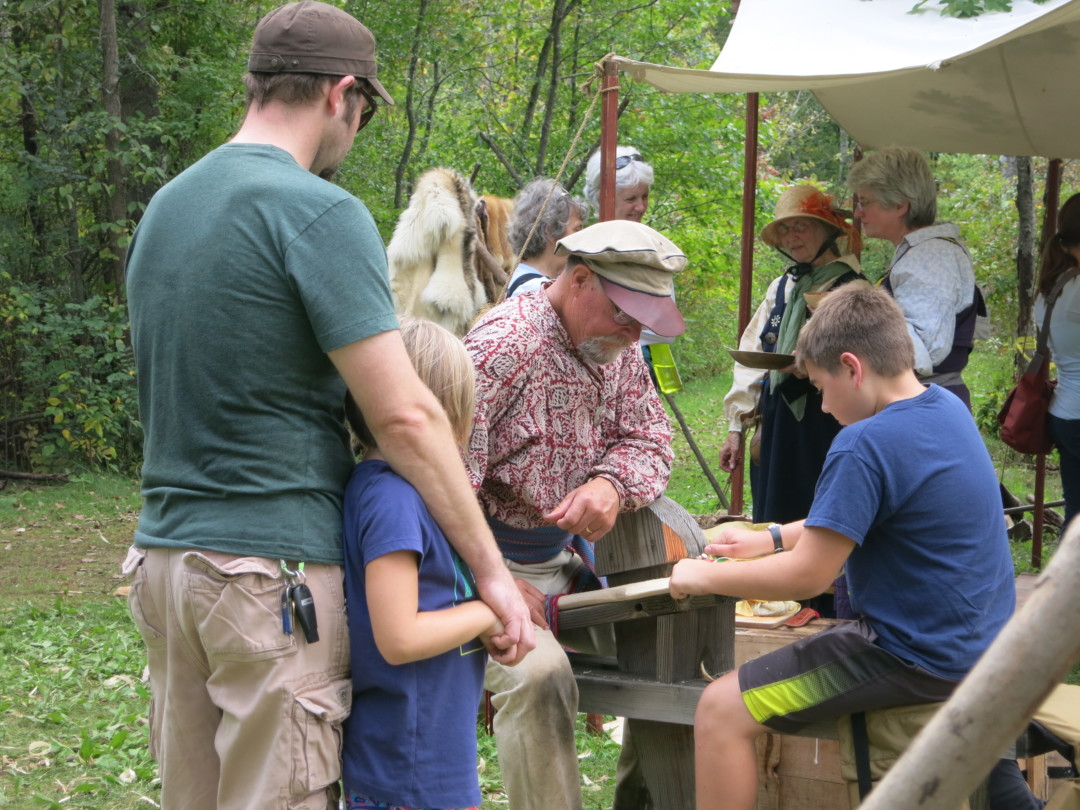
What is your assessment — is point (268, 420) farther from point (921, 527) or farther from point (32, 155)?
point (32, 155)

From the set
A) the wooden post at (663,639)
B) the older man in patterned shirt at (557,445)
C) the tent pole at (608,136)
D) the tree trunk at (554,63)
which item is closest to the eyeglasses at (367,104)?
the older man in patterned shirt at (557,445)

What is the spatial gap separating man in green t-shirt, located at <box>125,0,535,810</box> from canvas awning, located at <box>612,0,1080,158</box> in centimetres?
238

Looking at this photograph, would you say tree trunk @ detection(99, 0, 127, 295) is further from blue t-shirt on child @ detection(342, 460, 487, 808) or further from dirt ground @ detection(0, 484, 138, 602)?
blue t-shirt on child @ detection(342, 460, 487, 808)

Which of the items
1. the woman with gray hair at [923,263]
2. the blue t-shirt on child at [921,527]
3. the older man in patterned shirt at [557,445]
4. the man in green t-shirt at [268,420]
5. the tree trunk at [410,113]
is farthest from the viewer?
the tree trunk at [410,113]

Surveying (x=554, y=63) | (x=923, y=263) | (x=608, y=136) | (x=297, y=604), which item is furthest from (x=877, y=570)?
(x=554, y=63)

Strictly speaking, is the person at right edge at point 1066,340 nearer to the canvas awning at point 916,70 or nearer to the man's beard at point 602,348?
the canvas awning at point 916,70

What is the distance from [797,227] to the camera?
4.54 metres

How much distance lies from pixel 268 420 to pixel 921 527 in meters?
1.41

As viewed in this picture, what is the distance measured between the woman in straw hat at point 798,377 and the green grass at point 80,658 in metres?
1.26

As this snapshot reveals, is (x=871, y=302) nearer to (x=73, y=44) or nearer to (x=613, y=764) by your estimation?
Result: (x=613, y=764)

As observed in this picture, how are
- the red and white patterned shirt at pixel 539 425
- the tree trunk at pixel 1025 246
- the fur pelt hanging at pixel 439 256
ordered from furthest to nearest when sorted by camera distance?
the tree trunk at pixel 1025 246 < the fur pelt hanging at pixel 439 256 < the red and white patterned shirt at pixel 539 425

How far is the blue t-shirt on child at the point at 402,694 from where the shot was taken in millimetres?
1939

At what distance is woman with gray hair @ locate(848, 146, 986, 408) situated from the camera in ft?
13.2

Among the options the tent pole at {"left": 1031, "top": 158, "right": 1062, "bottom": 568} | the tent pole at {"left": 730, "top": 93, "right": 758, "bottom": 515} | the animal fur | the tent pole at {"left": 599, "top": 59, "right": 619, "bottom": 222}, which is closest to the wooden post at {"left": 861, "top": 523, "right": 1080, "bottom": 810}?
the tent pole at {"left": 599, "top": 59, "right": 619, "bottom": 222}
